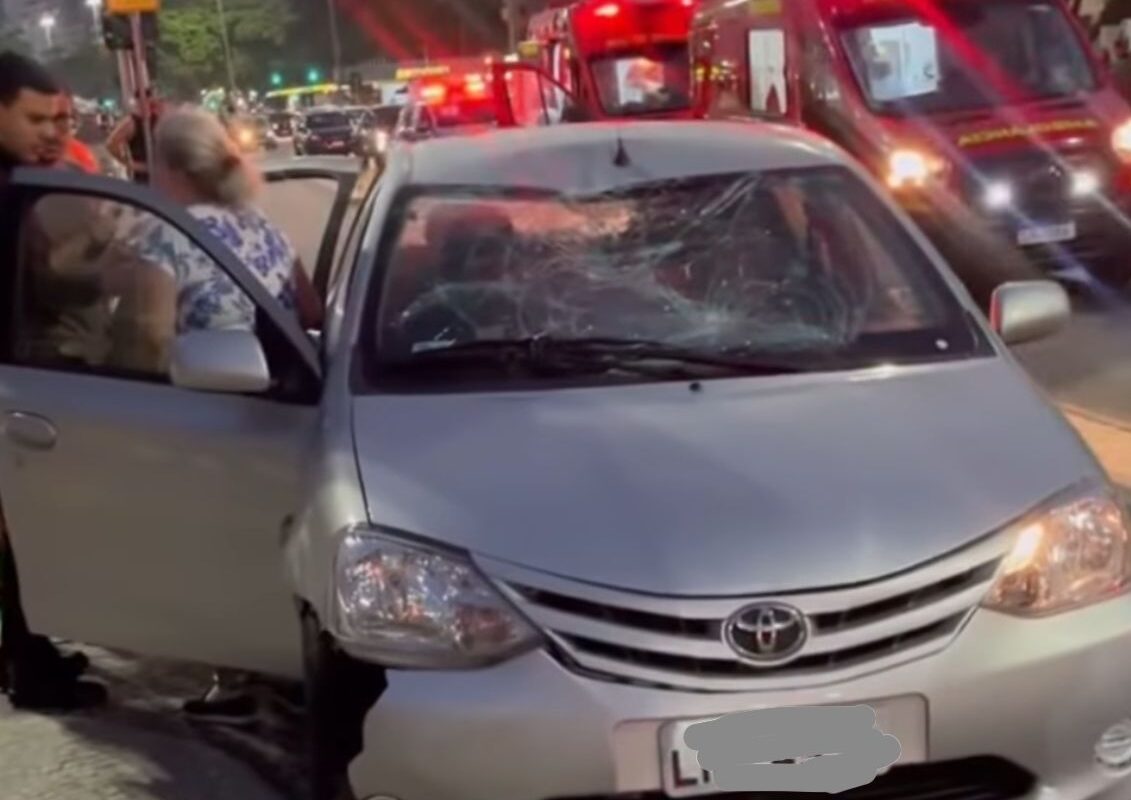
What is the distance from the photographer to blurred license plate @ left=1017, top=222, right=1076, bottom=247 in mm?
12875

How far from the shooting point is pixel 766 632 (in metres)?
3.67

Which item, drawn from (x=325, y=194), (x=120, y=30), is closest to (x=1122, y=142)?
(x=325, y=194)

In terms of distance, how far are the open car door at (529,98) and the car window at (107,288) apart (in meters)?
13.1

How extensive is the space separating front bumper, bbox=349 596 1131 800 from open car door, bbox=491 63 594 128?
48.9 feet

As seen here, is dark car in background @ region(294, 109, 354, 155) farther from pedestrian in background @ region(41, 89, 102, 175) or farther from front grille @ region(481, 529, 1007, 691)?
front grille @ region(481, 529, 1007, 691)

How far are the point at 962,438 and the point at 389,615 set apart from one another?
120 centimetres

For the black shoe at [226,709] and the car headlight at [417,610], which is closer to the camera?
the car headlight at [417,610]

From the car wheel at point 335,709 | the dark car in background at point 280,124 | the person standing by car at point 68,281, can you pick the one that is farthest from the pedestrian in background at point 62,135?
the dark car in background at point 280,124

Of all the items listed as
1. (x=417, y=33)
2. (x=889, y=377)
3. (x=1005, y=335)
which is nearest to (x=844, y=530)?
(x=889, y=377)

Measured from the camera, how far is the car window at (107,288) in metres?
5.38

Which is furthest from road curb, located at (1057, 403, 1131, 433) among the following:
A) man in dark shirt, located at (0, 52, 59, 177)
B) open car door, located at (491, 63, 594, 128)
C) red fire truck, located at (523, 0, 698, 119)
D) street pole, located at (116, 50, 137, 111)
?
street pole, located at (116, 50, 137, 111)

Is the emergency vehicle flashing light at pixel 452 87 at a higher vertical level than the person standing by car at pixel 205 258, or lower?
lower

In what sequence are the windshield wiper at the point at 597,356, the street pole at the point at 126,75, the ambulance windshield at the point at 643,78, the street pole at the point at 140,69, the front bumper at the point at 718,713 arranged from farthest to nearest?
the street pole at the point at 126,75
the ambulance windshield at the point at 643,78
the street pole at the point at 140,69
the windshield wiper at the point at 597,356
the front bumper at the point at 718,713

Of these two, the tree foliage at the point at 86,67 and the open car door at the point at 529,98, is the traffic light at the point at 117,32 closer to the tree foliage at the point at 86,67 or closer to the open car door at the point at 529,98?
the open car door at the point at 529,98
